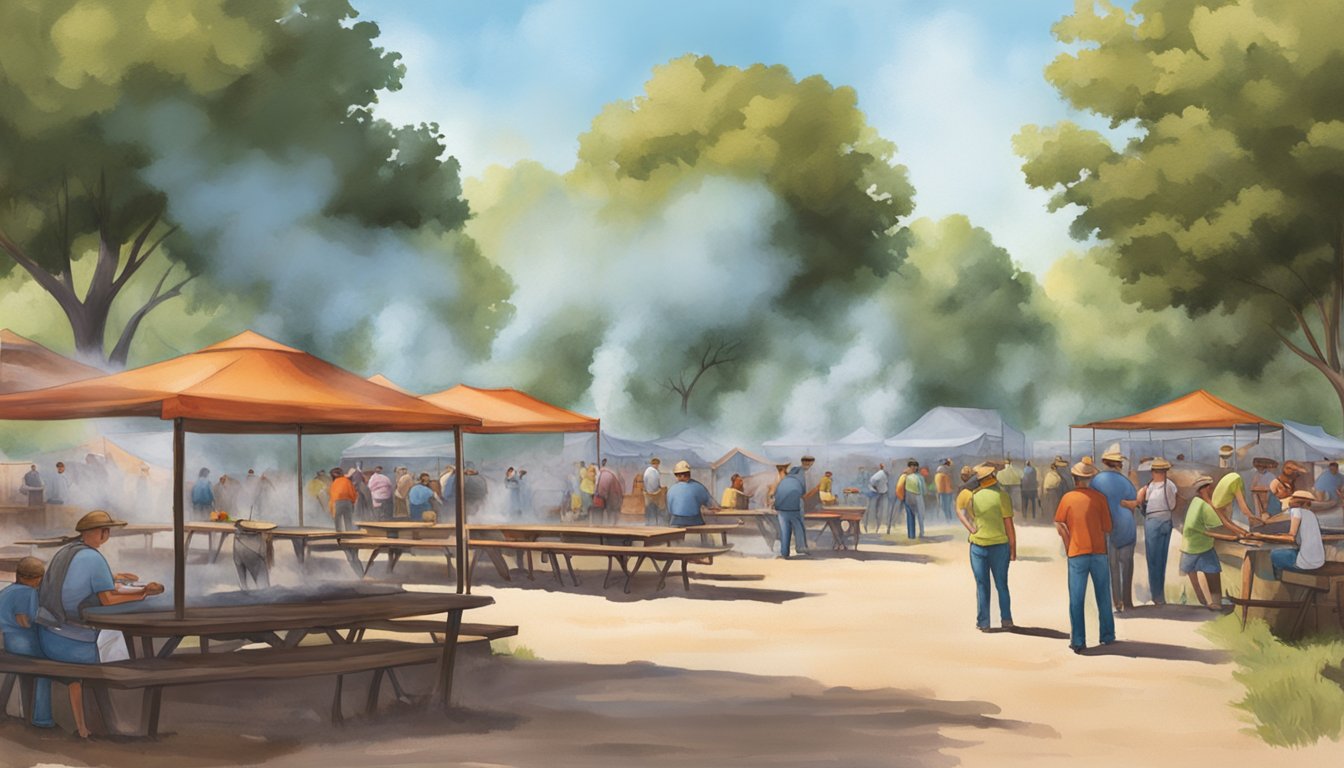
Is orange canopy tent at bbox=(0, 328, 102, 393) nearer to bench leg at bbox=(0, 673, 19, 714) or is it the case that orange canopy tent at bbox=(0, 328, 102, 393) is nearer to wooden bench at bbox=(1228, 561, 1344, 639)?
bench leg at bbox=(0, 673, 19, 714)

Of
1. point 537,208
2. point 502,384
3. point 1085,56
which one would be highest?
point 537,208

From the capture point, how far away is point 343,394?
11523 mm

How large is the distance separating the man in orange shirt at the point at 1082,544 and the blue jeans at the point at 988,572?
1143 millimetres

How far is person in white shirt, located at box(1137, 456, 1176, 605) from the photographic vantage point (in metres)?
17.3

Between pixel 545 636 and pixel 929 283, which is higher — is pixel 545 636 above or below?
below

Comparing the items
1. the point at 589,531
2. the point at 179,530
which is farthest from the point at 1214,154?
the point at 179,530

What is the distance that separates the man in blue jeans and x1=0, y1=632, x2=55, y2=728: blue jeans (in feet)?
26.1

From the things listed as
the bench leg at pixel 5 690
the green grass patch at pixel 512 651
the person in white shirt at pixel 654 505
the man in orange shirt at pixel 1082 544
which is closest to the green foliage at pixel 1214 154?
the person in white shirt at pixel 654 505

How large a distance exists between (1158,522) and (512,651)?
763cm

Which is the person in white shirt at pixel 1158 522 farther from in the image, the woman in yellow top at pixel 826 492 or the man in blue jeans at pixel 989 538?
the woman in yellow top at pixel 826 492

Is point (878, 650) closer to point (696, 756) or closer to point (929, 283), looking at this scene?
point (696, 756)

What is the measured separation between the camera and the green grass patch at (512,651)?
13.7 metres

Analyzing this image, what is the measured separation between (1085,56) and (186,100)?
1699cm

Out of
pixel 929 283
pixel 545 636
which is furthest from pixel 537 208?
pixel 545 636
